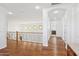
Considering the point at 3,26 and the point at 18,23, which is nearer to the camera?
the point at 3,26

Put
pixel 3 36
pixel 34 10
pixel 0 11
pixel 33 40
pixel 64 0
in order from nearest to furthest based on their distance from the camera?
pixel 64 0, pixel 0 11, pixel 3 36, pixel 34 10, pixel 33 40

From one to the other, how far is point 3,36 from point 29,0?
1.05m

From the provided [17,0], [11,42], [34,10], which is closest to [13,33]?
[11,42]

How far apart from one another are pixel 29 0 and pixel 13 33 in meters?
1.02

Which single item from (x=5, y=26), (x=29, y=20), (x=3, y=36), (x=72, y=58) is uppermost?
(x=29, y=20)

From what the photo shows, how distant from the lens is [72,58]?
2.95 feet

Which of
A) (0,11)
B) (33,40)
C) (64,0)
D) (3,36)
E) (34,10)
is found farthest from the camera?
(33,40)

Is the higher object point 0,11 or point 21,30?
point 0,11

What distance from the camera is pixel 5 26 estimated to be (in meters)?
1.65

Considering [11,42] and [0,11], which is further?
[11,42]

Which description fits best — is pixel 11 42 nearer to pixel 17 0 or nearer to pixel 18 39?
pixel 18 39

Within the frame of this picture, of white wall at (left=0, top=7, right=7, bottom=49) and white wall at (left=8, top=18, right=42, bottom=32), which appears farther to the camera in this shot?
white wall at (left=8, top=18, right=42, bottom=32)

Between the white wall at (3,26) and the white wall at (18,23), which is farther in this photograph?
the white wall at (18,23)

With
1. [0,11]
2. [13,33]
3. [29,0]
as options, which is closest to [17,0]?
[29,0]
